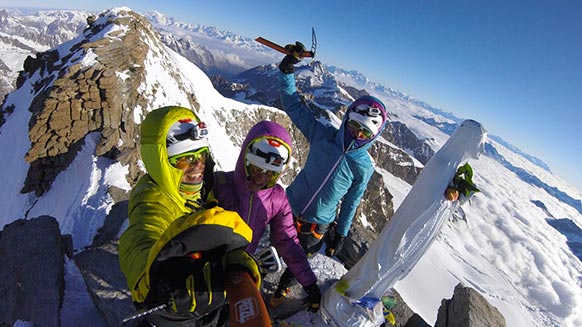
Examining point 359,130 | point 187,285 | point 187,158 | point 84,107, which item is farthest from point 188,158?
point 84,107

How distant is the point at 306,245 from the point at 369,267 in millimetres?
1586

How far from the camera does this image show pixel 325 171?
6.46 meters

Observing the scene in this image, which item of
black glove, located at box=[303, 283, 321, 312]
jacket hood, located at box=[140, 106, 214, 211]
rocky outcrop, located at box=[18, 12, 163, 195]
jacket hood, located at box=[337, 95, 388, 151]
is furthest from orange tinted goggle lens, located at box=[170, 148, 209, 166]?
rocky outcrop, located at box=[18, 12, 163, 195]

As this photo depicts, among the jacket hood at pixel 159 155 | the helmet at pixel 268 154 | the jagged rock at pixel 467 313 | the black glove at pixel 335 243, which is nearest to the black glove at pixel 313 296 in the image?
the black glove at pixel 335 243

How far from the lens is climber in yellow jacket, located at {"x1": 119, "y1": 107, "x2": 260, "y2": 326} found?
2.59 m

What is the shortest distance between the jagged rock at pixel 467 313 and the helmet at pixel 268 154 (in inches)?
245

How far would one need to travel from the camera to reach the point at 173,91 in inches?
1511

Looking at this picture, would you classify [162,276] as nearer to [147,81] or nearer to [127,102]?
[127,102]

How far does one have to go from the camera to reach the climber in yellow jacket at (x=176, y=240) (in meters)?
2.59

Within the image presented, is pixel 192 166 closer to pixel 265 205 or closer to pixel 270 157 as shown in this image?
pixel 270 157

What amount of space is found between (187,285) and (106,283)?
4664mm

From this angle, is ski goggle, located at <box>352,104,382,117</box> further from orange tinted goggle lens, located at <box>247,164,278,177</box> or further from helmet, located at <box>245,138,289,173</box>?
orange tinted goggle lens, located at <box>247,164,278,177</box>

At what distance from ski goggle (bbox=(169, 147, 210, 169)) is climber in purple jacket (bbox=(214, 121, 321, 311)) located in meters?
0.62

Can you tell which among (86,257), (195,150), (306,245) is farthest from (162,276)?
(86,257)
